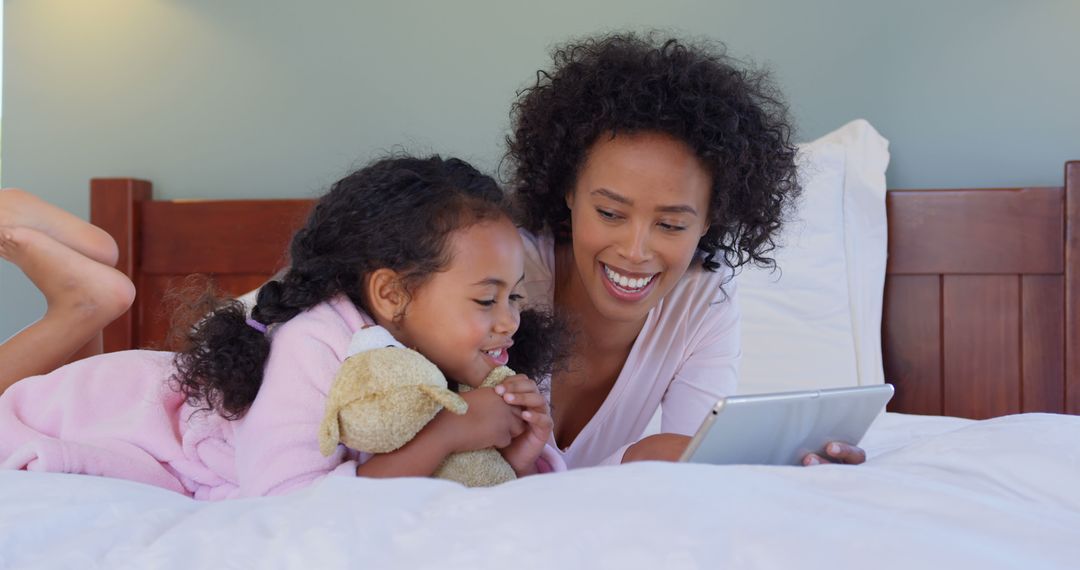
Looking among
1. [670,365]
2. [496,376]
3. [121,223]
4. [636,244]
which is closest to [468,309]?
[496,376]

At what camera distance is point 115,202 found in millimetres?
2859

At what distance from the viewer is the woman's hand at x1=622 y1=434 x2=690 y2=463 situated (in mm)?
1425

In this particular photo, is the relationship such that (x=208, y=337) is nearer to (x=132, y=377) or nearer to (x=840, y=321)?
(x=132, y=377)

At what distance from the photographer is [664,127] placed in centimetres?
157

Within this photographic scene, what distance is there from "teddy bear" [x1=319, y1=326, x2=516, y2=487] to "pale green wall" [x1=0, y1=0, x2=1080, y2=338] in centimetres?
141

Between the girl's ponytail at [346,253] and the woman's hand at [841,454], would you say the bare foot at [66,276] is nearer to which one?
the girl's ponytail at [346,253]

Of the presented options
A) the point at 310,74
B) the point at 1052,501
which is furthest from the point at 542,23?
the point at 1052,501

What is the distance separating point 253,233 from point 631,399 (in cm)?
138

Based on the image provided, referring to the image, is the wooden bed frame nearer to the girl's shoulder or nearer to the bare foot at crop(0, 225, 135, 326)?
the girl's shoulder

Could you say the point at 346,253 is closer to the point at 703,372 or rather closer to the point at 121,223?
the point at 703,372

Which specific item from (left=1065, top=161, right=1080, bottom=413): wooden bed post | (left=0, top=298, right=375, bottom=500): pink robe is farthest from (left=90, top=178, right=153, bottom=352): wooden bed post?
(left=1065, top=161, right=1080, bottom=413): wooden bed post

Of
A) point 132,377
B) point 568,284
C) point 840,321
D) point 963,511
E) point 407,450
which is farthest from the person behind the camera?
point 840,321

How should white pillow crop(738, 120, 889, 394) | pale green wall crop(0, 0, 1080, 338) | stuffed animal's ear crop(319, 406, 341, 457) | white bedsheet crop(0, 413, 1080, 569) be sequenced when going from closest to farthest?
white bedsheet crop(0, 413, 1080, 569)
stuffed animal's ear crop(319, 406, 341, 457)
white pillow crop(738, 120, 889, 394)
pale green wall crop(0, 0, 1080, 338)

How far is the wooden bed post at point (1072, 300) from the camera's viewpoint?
2.36m
